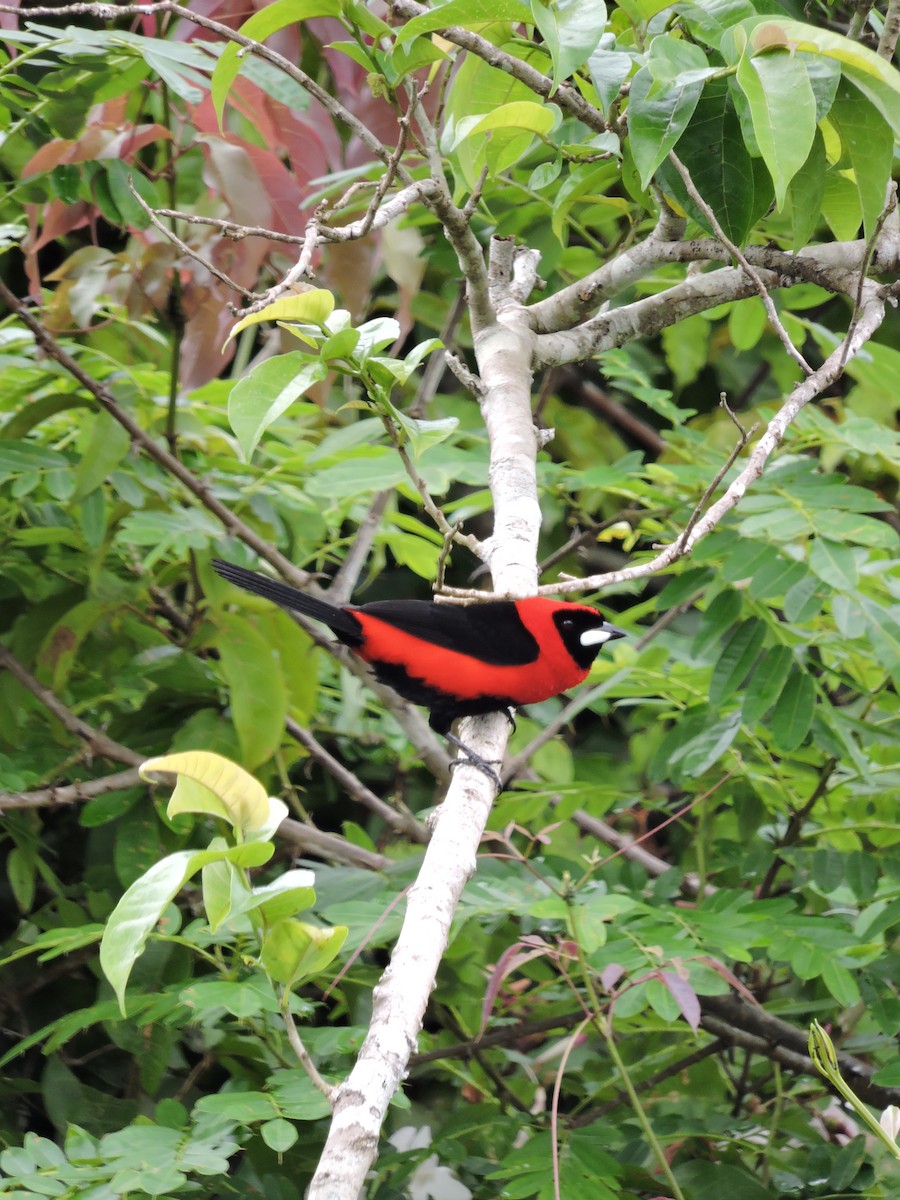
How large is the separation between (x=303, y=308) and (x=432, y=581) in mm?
1257

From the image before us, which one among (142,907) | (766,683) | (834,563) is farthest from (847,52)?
(766,683)

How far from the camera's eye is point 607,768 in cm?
390

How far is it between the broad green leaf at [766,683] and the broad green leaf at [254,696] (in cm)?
99

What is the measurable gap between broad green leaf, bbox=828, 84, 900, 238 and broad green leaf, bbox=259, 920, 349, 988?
1060 millimetres

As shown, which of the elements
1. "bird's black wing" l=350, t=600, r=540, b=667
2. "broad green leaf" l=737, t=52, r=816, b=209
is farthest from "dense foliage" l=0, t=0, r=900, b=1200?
"bird's black wing" l=350, t=600, r=540, b=667

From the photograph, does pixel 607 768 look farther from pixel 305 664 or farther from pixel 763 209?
pixel 763 209

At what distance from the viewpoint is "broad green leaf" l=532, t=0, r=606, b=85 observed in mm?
1365

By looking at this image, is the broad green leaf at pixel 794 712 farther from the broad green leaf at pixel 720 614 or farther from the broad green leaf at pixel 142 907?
the broad green leaf at pixel 142 907

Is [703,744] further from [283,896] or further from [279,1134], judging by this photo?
[283,896]

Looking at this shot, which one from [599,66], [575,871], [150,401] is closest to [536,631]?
[575,871]

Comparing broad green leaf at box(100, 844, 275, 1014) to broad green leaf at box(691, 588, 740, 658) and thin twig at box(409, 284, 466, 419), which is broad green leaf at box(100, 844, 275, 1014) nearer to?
broad green leaf at box(691, 588, 740, 658)

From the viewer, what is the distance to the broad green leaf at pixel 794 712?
2.44 metres

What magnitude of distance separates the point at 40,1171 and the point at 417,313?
2.67m

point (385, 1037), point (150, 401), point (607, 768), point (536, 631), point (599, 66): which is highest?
point (599, 66)
